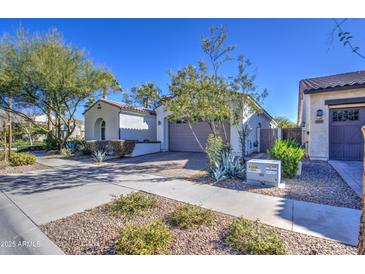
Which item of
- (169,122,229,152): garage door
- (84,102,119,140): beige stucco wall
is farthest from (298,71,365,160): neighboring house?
(84,102,119,140): beige stucco wall

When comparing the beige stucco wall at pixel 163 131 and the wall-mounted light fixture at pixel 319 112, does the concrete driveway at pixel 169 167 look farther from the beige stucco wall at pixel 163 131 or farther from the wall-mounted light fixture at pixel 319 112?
→ the wall-mounted light fixture at pixel 319 112

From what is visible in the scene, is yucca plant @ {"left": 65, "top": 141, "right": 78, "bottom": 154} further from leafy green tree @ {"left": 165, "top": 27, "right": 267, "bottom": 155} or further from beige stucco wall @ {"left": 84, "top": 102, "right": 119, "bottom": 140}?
leafy green tree @ {"left": 165, "top": 27, "right": 267, "bottom": 155}

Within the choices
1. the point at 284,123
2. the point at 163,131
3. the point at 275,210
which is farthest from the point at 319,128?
the point at 284,123

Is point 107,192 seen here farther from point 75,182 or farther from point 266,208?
point 266,208

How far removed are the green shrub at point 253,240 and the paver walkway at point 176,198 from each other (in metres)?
0.54

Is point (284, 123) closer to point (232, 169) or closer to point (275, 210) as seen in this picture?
point (232, 169)

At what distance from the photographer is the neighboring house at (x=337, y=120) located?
27.3 feet

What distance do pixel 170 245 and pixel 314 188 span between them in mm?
4395

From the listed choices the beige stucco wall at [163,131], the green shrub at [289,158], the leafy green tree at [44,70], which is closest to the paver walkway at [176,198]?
the green shrub at [289,158]

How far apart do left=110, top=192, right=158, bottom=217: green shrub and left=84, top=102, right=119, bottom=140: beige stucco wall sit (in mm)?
11317

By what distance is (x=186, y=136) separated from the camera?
13.8m

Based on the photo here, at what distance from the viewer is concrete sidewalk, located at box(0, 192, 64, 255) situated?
2596 millimetres

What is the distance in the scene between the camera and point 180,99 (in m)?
7.64
